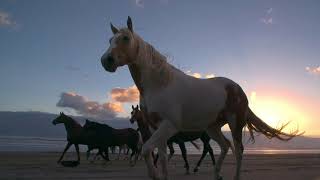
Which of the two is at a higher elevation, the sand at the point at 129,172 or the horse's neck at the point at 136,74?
the horse's neck at the point at 136,74

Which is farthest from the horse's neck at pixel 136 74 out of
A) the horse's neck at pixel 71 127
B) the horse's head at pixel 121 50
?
the horse's neck at pixel 71 127

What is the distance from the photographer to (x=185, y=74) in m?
6.24

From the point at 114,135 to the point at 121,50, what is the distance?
40.7 ft

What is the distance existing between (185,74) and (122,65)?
113cm

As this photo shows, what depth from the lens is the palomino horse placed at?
5.37 m

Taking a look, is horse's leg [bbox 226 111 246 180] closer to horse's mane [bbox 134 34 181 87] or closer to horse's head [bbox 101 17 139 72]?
horse's mane [bbox 134 34 181 87]

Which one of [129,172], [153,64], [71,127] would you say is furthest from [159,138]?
[71,127]

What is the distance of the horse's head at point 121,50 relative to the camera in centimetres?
529

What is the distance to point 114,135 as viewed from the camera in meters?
17.5

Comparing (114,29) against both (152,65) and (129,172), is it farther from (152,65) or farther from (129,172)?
(129,172)

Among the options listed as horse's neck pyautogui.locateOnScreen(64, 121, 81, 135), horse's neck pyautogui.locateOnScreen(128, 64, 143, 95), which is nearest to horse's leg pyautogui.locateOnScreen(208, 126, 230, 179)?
horse's neck pyautogui.locateOnScreen(128, 64, 143, 95)

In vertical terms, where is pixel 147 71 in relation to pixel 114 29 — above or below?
below

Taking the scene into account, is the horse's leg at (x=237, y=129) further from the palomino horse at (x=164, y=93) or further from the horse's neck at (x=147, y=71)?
the horse's neck at (x=147, y=71)

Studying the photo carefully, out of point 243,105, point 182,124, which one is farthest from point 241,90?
point 182,124
